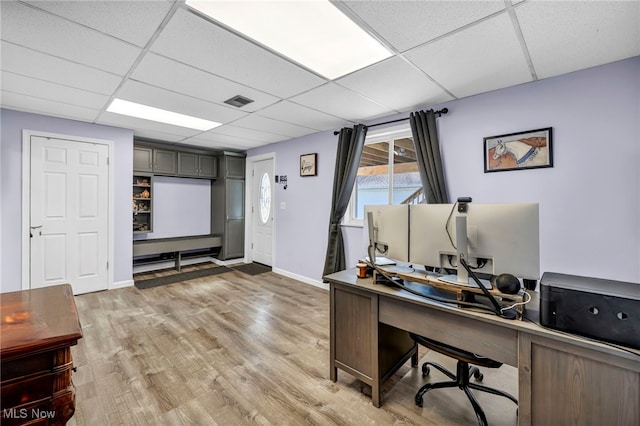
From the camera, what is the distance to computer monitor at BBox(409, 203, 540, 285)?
1.42 m

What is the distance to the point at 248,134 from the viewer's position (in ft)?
15.1

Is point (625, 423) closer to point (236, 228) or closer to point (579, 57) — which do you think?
point (579, 57)

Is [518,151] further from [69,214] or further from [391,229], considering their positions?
[69,214]

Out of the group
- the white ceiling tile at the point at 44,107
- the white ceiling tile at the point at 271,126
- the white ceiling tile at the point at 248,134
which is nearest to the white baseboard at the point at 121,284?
the white ceiling tile at the point at 44,107

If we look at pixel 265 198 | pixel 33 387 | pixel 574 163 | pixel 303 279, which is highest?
pixel 574 163

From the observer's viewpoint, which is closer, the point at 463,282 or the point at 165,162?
the point at 463,282

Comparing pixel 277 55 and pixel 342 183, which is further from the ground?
pixel 277 55

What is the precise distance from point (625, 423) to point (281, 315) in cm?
286

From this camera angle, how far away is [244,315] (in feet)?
11.1

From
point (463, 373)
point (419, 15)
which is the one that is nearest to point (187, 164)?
point (419, 15)

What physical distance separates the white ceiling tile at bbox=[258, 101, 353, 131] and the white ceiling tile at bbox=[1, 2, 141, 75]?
149cm

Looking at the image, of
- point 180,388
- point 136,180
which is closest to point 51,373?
point 180,388

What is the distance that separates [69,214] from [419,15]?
4.81m

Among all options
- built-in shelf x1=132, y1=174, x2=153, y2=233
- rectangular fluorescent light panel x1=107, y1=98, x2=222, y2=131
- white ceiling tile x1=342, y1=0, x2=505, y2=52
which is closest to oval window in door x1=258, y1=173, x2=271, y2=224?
rectangular fluorescent light panel x1=107, y1=98, x2=222, y2=131
